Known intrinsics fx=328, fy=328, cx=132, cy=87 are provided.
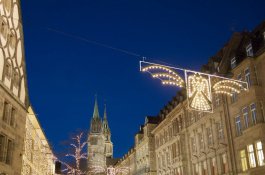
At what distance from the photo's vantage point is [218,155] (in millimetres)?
35406

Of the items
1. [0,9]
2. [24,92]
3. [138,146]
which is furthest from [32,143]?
[138,146]

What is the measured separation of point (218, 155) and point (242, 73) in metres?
9.76

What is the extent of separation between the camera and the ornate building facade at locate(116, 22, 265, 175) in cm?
2881

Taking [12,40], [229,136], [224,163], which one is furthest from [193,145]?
[12,40]

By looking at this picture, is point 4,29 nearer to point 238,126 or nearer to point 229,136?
point 238,126

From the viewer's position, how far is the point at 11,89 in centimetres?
2588

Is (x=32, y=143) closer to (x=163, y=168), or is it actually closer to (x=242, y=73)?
(x=163, y=168)

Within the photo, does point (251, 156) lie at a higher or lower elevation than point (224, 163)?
higher

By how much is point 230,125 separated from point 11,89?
20992 mm

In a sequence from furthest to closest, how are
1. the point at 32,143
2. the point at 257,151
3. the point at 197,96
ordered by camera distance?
the point at 32,143
the point at 257,151
the point at 197,96

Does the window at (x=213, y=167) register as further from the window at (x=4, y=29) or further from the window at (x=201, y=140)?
the window at (x=4, y=29)

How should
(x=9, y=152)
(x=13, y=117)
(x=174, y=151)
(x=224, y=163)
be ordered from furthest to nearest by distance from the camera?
(x=174, y=151) → (x=224, y=163) → (x=13, y=117) → (x=9, y=152)

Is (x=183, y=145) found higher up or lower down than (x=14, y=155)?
higher up

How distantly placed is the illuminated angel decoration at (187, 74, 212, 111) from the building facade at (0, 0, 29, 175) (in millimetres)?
13826
